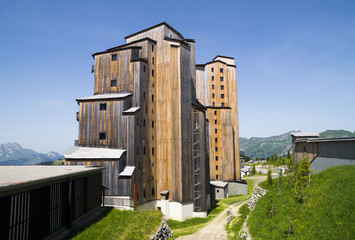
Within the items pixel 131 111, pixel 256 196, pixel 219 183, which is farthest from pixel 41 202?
pixel 219 183

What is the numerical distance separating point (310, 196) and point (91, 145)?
35.1m

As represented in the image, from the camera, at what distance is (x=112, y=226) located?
23047 mm

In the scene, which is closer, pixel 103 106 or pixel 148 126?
pixel 103 106

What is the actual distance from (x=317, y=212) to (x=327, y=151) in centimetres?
1557

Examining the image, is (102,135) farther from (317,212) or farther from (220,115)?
(220,115)

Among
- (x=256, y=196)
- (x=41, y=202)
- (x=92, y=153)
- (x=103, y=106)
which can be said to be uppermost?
(x=103, y=106)

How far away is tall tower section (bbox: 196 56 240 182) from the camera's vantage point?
64500 mm

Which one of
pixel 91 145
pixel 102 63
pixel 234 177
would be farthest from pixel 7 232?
pixel 234 177

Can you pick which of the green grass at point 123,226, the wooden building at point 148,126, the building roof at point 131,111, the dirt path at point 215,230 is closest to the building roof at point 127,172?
the wooden building at point 148,126

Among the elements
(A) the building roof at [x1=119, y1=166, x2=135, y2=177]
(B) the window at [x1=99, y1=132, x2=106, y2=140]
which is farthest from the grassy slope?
(B) the window at [x1=99, y1=132, x2=106, y2=140]

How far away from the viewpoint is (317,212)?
753 inches

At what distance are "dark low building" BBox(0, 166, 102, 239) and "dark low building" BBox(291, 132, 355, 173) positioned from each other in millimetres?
29358

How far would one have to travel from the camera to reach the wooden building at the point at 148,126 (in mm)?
37219

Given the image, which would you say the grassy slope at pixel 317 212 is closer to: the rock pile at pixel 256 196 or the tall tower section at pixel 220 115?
the rock pile at pixel 256 196
